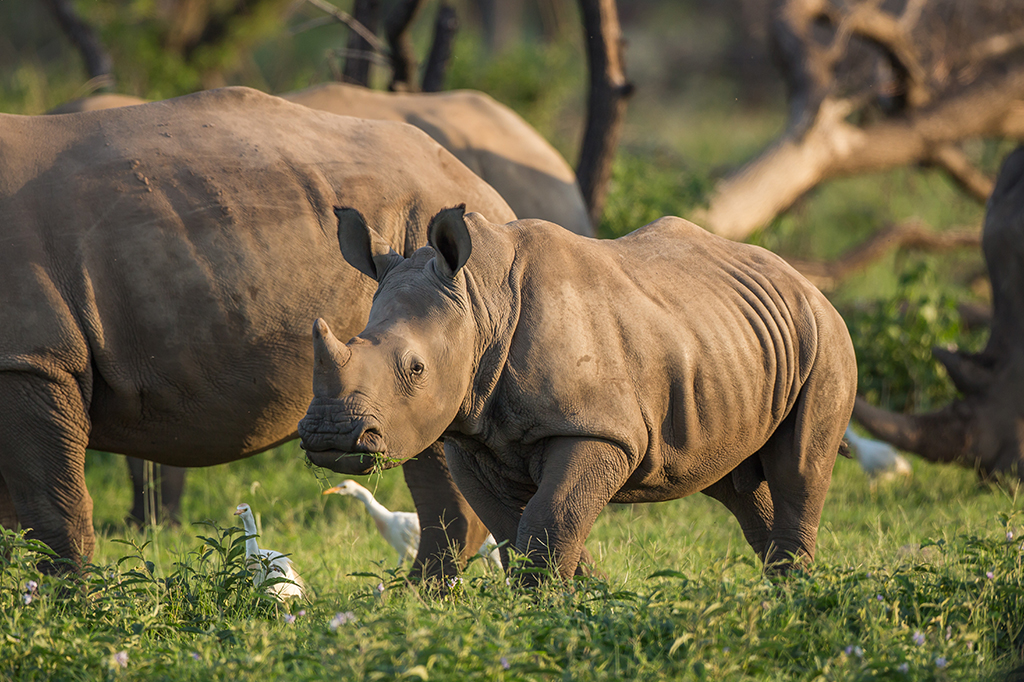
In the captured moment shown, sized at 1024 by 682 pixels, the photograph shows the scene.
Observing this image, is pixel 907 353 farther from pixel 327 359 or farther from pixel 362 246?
pixel 327 359

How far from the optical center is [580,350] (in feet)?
12.4

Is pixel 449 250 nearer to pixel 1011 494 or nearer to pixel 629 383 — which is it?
pixel 629 383

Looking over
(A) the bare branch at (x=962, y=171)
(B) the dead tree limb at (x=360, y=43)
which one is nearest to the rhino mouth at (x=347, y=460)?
(B) the dead tree limb at (x=360, y=43)

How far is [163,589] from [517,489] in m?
1.25

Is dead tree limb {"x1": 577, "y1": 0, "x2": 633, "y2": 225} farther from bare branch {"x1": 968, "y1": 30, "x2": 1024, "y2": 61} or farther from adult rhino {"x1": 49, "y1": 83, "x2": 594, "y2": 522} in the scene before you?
bare branch {"x1": 968, "y1": 30, "x2": 1024, "y2": 61}

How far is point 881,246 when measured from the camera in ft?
39.7

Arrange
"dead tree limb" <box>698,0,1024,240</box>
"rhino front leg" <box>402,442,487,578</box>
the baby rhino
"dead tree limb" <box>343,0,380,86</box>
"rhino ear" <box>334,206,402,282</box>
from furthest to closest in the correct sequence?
"dead tree limb" <box>698,0,1024,240</box> → "dead tree limb" <box>343,0,380,86</box> → "rhino front leg" <box>402,442,487,578</box> → "rhino ear" <box>334,206,402,282</box> → the baby rhino

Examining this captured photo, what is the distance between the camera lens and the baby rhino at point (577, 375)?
3.57 metres

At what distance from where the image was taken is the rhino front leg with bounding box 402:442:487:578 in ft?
16.3

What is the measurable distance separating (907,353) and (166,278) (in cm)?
632

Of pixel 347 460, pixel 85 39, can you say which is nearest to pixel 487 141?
pixel 347 460

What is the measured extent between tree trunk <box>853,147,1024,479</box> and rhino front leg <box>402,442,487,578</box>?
2.76 meters

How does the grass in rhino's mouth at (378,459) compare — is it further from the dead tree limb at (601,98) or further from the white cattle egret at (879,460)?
the dead tree limb at (601,98)

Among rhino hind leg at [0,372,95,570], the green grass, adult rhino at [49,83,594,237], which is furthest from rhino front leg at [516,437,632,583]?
adult rhino at [49,83,594,237]
